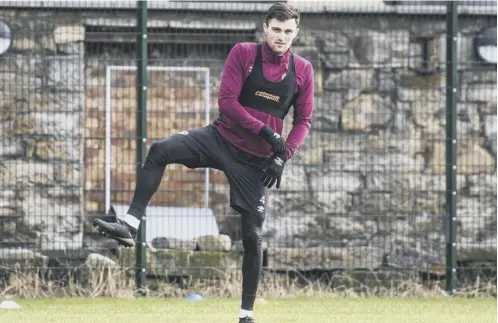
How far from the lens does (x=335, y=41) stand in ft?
37.5

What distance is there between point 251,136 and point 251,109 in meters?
0.17

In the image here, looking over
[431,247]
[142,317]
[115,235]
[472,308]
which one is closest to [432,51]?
[431,247]

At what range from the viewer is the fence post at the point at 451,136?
11062 mm

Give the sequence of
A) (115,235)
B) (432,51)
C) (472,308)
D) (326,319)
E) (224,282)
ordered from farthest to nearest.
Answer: (432,51) < (224,282) < (472,308) < (326,319) < (115,235)

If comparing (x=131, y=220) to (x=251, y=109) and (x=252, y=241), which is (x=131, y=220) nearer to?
(x=252, y=241)

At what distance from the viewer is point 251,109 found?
747cm

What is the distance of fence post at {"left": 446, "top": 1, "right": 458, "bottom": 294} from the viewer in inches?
436

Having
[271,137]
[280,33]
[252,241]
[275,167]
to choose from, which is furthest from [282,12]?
[252,241]

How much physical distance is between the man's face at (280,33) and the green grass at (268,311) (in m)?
2.05

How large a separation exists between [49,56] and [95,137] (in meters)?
0.83

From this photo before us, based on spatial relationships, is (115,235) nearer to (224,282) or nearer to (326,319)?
(326,319)

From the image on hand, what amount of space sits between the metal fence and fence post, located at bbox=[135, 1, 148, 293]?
1.5 inches

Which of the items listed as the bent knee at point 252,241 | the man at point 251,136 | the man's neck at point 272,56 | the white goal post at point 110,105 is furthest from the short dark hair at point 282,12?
the white goal post at point 110,105

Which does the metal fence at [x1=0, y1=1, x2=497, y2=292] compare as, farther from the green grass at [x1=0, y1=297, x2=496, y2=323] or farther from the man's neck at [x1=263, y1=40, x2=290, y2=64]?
the man's neck at [x1=263, y1=40, x2=290, y2=64]
